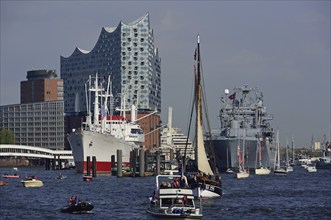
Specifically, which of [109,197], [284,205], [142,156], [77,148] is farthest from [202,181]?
[77,148]

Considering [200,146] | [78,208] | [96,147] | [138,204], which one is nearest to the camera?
[78,208]

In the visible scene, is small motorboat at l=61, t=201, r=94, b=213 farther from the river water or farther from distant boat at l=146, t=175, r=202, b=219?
distant boat at l=146, t=175, r=202, b=219

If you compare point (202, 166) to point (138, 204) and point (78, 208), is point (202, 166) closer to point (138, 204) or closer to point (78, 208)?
point (138, 204)

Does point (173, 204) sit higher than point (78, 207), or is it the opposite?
point (173, 204)

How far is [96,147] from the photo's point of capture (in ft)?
609

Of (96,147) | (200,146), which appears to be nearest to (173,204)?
(200,146)

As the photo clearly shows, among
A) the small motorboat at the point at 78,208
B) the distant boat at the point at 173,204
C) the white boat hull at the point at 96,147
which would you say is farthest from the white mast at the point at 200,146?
the white boat hull at the point at 96,147

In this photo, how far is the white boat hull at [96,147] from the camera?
185 m

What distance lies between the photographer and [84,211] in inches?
3007

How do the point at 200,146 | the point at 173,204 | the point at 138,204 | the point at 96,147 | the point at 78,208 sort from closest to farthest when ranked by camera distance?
1. the point at 173,204
2. the point at 78,208
3. the point at 138,204
4. the point at 200,146
5. the point at 96,147

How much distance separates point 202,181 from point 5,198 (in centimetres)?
2535

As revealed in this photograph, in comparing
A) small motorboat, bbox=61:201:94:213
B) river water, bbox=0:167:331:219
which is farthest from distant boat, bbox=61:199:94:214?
river water, bbox=0:167:331:219

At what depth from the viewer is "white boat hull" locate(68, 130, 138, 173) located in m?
185

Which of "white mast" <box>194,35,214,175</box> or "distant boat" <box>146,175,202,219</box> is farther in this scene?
"white mast" <box>194,35,214,175</box>
